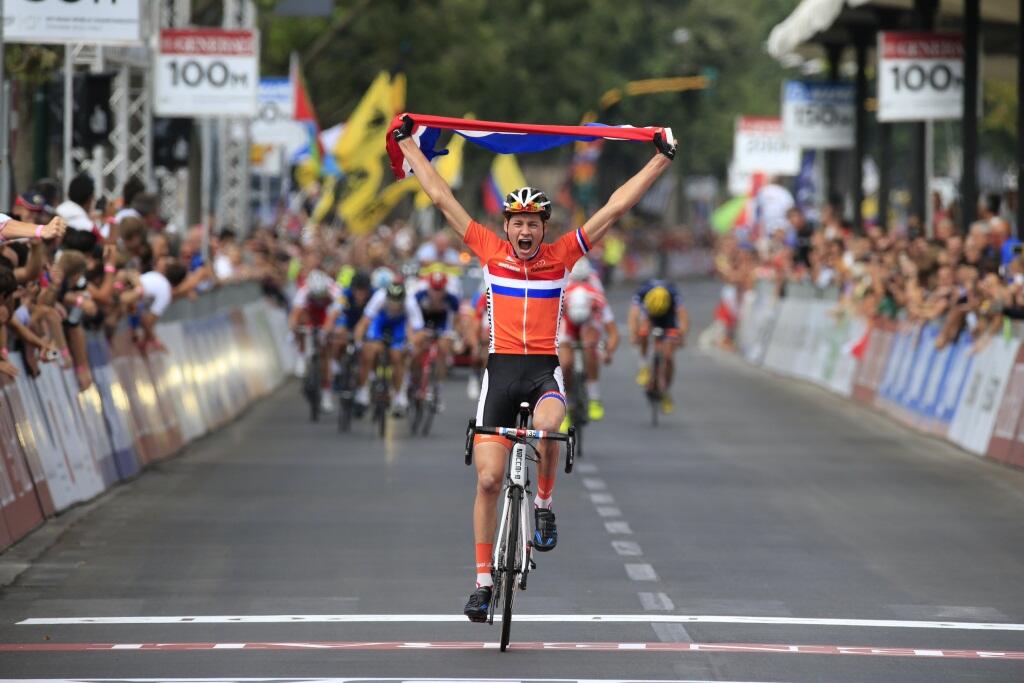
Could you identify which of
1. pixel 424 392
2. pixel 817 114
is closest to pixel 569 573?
pixel 424 392

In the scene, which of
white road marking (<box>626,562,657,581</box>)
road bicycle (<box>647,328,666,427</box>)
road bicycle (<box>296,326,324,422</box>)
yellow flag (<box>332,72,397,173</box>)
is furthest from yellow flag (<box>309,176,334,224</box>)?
white road marking (<box>626,562,657,581</box>)

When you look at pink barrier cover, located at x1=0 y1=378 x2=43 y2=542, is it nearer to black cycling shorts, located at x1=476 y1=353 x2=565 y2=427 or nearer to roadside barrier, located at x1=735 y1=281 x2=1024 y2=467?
black cycling shorts, located at x1=476 y1=353 x2=565 y2=427

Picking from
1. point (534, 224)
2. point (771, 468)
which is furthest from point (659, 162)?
point (771, 468)

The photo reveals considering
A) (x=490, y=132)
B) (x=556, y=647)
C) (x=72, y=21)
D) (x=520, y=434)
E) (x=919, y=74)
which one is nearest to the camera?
(x=556, y=647)

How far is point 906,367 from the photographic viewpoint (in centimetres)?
2656

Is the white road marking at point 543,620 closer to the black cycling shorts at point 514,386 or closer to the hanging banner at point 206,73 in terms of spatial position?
the black cycling shorts at point 514,386

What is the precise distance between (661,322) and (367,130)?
17.5 metres

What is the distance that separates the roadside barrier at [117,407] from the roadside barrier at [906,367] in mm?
6984

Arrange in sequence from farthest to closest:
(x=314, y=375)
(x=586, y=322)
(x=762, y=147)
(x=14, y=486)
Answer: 1. (x=762, y=147)
2. (x=314, y=375)
3. (x=586, y=322)
4. (x=14, y=486)

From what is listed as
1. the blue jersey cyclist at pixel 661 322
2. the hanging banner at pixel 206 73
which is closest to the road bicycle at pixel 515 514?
the blue jersey cyclist at pixel 661 322

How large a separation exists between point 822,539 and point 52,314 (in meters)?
5.24

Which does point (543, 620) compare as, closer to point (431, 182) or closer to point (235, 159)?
point (431, 182)

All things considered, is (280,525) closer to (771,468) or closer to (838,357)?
(771,468)

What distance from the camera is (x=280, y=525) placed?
53.0 feet
